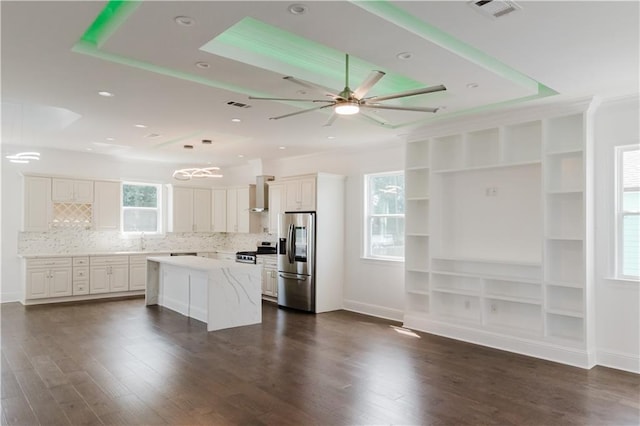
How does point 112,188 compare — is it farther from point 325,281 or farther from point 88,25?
point 88,25

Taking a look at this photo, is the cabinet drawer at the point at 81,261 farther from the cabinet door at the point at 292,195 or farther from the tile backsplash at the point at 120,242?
the cabinet door at the point at 292,195

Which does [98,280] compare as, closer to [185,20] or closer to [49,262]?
[49,262]

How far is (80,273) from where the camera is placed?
8070 mm

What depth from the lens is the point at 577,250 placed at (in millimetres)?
4809

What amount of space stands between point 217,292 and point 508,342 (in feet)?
12.6

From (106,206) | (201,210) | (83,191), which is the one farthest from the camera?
(201,210)

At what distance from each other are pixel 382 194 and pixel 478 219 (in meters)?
1.82

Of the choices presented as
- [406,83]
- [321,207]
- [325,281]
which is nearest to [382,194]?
[321,207]

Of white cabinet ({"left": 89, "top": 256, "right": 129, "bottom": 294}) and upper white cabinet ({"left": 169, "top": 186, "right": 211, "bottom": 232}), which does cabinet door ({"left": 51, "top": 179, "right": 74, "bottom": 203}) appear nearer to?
white cabinet ({"left": 89, "top": 256, "right": 129, "bottom": 294})

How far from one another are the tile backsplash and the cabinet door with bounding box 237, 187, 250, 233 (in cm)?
31

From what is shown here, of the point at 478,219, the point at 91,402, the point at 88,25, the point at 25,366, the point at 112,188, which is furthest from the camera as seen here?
the point at 112,188

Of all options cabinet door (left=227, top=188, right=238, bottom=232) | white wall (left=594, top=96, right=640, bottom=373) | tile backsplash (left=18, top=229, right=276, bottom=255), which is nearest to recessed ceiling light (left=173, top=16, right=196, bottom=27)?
white wall (left=594, top=96, right=640, bottom=373)

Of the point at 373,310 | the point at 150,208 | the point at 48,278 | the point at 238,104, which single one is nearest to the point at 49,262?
the point at 48,278

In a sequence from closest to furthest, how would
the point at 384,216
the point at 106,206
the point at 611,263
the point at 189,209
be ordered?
1. the point at 611,263
2. the point at 384,216
3. the point at 106,206
4. the point at 189,209
